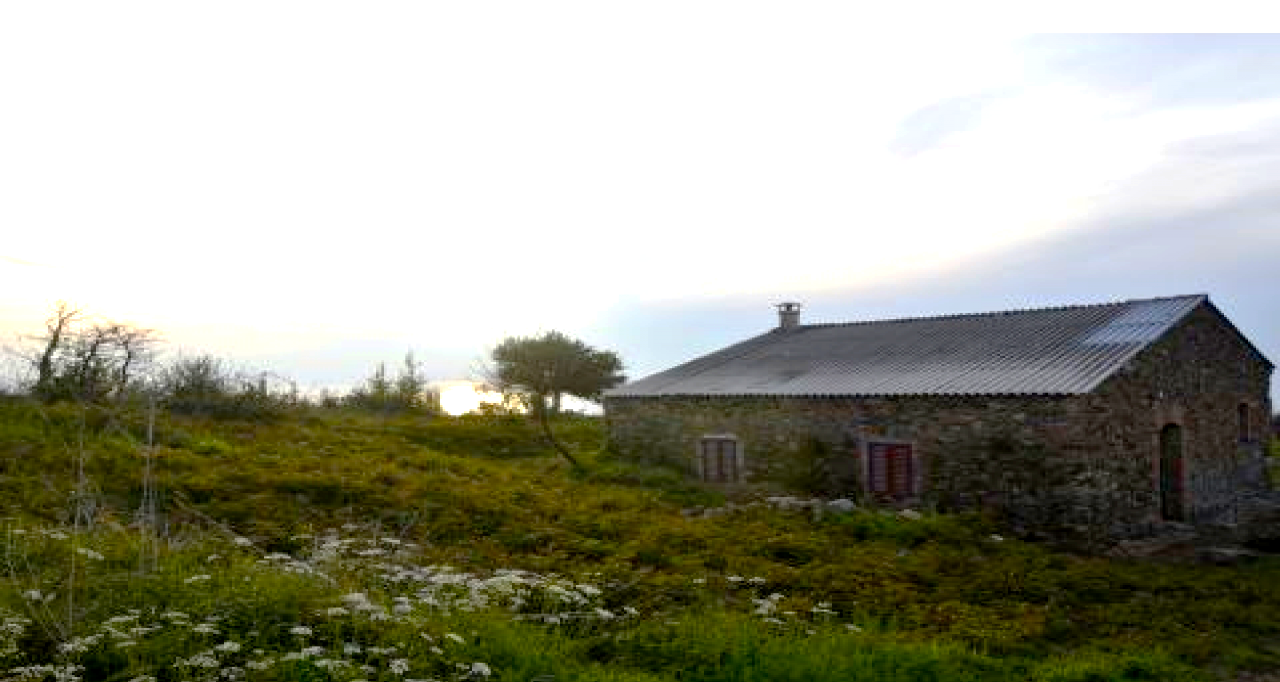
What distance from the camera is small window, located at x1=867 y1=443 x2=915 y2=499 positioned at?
65.1ft

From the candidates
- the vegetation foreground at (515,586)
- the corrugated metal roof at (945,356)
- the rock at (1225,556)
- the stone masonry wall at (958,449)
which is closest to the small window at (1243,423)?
the corrugated metal roof at (945,356)

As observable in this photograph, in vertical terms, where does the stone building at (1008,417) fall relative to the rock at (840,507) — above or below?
above

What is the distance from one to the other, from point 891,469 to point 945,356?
3.40 meters

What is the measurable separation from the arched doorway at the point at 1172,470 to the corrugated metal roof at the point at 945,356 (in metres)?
2.27

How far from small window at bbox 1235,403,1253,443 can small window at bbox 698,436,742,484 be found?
454 inches

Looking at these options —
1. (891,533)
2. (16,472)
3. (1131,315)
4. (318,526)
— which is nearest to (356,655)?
(318,526)

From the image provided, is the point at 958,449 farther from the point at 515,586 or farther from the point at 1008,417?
the point at 515,586

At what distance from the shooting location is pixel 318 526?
1429cm

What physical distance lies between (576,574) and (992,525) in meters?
9.35

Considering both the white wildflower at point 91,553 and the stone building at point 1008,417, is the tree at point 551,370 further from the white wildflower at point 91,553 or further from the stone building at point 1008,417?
the white wildflower at point 91,553

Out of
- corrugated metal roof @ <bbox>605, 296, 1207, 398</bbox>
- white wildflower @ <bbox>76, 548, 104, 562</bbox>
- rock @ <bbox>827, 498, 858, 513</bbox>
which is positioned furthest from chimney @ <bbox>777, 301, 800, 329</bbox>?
white wildflower @ <bbox>76, 548, 104, 562</bbox>

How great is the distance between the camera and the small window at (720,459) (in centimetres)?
2364

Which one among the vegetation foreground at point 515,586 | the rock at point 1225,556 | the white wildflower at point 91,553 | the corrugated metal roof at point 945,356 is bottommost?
the rock at point 1225,556

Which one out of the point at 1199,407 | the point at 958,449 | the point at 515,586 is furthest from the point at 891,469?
the point at 515,586
